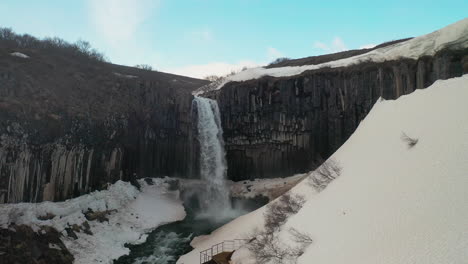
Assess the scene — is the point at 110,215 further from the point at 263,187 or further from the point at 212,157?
the point at 263,187

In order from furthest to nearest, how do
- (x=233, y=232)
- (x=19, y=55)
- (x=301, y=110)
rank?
(x=301, y=110)
(x=19, y=55)
(x=233, y=232)

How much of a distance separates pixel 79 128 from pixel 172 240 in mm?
11456

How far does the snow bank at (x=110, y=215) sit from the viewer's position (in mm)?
18016

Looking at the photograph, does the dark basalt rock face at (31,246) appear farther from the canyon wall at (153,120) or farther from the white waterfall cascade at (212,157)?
the white waterfall cascade at (212,157)

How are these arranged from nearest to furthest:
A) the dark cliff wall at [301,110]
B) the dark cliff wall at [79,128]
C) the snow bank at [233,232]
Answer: the snow bank at [233,232], the dark cliff wall at [79,128], the dark cliff wall at [301,110]

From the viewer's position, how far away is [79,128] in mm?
24484

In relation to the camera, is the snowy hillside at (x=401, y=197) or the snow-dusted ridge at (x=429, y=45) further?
the snow-dusted ridge at (x=429, y=45)

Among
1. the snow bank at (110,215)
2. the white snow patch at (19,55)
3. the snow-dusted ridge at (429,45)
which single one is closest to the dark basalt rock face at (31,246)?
the snow bank at (110,215)

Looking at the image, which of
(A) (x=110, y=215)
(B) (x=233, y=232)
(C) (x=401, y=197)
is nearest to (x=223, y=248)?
(B) (x=233, y=232)

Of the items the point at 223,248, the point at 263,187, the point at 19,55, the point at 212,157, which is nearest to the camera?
the point at 223,248

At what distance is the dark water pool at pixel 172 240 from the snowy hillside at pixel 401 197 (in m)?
1.57

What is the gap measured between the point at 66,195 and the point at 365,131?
21.1 metres

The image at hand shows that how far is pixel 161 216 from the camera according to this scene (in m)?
26.5

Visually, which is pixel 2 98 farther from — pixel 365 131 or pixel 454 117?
pixel 454 117
